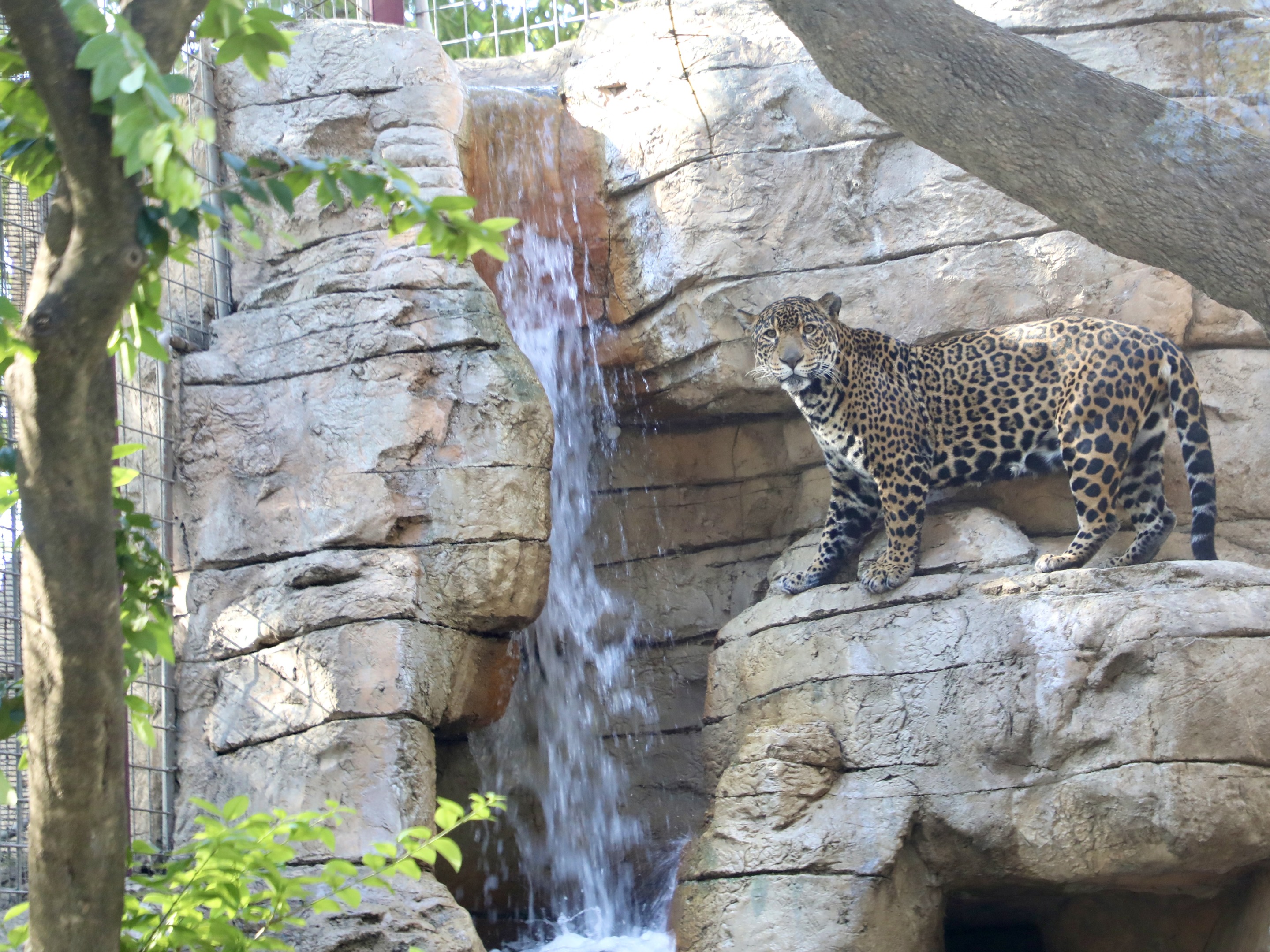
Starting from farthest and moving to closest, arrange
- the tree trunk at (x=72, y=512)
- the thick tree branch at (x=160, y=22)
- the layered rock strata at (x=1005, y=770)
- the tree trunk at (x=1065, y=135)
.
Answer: the layered rock strata at (x=1005, y=770)
the tree trunk at (x=1065, y=135)
the thick tree branch at (x=160, y=22)
the tree trunk at (x=72, y=512)

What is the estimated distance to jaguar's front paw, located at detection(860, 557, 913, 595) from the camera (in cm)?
679

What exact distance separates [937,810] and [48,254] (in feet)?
15.3

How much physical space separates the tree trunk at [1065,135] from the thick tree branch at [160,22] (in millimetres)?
2506

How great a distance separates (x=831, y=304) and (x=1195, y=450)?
6.55 feet

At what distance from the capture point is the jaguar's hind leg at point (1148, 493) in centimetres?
687

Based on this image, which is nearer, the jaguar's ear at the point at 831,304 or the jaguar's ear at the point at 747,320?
the jaguar's ear at the point at 831,304

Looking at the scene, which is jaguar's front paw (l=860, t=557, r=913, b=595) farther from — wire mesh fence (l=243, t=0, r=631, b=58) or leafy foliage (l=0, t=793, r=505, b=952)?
wire mesh fence (l=243, t=0, r=631, b=58)

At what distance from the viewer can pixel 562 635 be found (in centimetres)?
839

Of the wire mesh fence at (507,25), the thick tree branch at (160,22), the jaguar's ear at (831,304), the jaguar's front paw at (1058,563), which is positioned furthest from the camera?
the wire mesh fence at (507,25)

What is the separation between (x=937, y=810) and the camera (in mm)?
6059

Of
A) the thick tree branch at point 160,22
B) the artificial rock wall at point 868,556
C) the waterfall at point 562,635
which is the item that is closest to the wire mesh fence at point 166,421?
the waterfall at point 562,635

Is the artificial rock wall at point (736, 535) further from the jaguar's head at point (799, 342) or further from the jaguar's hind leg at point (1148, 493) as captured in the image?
the jaguar's head at point (799, 342)

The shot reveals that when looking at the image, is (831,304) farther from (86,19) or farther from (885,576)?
(86,19)

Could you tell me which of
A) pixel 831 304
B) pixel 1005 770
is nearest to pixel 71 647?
pixel 1005 770
